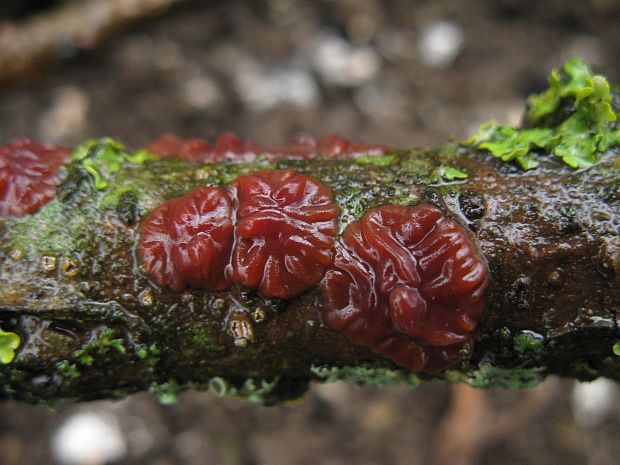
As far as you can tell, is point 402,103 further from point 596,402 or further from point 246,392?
point 246,392

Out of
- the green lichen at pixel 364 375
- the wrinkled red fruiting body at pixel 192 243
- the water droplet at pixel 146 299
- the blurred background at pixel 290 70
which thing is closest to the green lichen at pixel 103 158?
the wrinkled red fruiting body at pixel 192 243

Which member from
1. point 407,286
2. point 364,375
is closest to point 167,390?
point 364,375

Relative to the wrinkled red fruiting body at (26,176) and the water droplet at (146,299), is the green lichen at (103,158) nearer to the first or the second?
the wrinkled red fruiting body at (26,176)

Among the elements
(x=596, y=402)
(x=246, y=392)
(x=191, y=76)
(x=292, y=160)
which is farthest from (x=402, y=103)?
(x=246, y=392)

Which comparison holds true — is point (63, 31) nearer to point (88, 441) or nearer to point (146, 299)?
point (88, 441)

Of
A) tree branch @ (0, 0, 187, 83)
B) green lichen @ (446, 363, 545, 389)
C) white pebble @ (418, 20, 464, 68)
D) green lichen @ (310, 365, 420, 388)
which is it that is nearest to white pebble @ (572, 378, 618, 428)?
green lichen @ (446, 363, 545, 389)

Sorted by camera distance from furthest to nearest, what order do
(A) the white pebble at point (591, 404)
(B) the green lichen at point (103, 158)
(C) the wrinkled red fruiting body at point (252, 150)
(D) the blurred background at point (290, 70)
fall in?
(D) the blurred background at point (290, 70) → (A) the white pebble at point (591, 404) → (C) the wrinkled red fruiting body at point (252, 150) → (B) the green lichen at point (103, 158)
